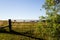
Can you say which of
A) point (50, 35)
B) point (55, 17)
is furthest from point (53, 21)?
point (50, 35)

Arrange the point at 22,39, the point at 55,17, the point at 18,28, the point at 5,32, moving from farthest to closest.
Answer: the point at 18,28, the point at 5,32, the point at 22,39, the point at 55,17

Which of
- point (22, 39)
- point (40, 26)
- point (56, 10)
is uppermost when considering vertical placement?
point (56, 10)

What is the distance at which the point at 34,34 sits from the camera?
16.0 m

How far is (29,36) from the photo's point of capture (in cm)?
1538

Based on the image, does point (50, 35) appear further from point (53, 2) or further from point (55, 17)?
point (53, 2)

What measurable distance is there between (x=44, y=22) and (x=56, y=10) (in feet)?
4.35

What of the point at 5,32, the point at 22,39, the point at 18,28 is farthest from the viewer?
the point at 18,28

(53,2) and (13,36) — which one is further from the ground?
(53,2)

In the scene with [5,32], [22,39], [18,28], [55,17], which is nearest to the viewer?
[55,17]

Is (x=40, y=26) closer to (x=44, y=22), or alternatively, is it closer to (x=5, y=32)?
(x=44, y=22)

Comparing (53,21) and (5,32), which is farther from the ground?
(53,21)

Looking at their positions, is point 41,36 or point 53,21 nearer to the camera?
point 53,21

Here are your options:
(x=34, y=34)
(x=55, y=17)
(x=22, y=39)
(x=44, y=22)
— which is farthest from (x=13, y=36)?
(x=55, y=17)

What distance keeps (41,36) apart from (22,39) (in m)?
1.86
